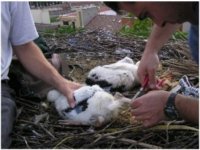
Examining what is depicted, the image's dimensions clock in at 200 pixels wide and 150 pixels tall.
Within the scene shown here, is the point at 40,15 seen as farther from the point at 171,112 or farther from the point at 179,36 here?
the point at 171,112

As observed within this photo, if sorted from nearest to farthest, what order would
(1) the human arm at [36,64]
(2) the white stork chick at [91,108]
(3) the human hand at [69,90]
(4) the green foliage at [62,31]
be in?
(2) the white stork chick at [91,108], (3) the human hand at [69,90], (1) the human arm at [36,64], (4) the green foliage at [62,31]

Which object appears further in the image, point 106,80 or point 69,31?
point 69,31

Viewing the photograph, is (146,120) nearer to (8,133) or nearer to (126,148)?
(126,148)

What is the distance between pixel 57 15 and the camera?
10.6 meters

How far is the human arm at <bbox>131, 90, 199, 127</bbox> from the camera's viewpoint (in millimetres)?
1896

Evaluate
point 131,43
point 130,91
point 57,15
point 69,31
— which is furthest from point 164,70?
point 57,15

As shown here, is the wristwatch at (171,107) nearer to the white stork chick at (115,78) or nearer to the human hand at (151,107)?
the human hand at (151,107)

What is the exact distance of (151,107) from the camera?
2008 mm

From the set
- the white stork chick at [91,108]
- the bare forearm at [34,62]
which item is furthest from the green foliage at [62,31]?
the white stork chick at [91,108]

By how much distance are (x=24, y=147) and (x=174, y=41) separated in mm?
2564

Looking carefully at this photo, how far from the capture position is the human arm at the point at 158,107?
6.22ft

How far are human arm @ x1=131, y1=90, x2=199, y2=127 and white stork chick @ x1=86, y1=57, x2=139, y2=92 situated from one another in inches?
32.5

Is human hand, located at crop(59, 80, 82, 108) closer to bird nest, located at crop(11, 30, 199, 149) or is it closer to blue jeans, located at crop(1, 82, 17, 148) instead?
bird nest, located at crop(11, 30, 199, 149)

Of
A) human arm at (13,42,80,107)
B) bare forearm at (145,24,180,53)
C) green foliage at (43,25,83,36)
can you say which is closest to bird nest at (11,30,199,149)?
human arm at (13,42,80,107)
